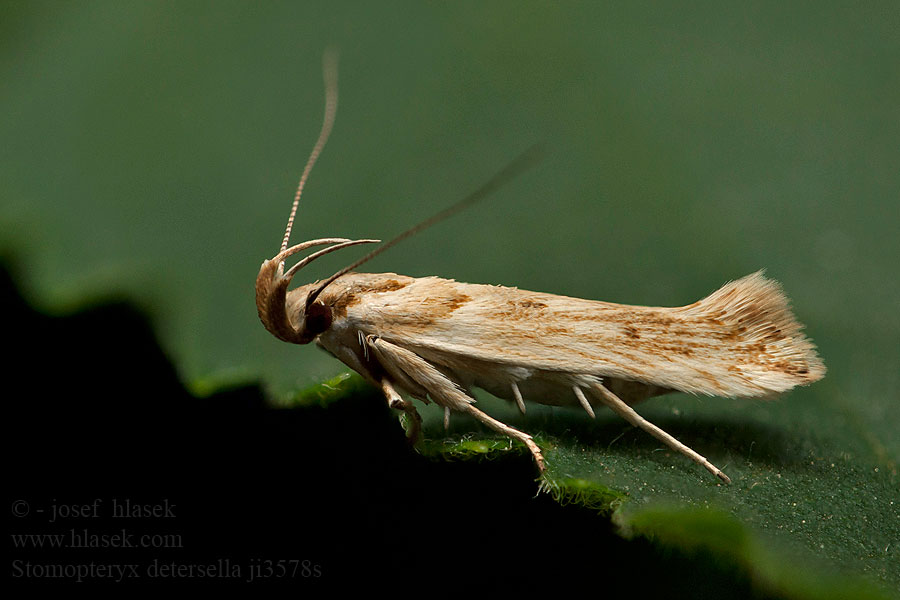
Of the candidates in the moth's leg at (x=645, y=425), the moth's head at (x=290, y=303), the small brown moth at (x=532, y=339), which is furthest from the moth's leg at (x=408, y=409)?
the moth's leg at (x=645, y=425)

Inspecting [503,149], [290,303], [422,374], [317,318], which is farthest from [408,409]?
[503,149]

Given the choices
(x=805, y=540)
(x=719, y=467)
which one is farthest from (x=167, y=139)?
(x=805, y=540)

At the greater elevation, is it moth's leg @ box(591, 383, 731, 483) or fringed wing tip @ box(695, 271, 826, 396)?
fringed wing tip @ box(695, 271, 826, 396)

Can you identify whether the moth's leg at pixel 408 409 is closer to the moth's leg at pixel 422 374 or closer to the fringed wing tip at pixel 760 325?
the moth's leg at pixel 422 374

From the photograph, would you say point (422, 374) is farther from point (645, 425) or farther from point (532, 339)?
point (645, 425)

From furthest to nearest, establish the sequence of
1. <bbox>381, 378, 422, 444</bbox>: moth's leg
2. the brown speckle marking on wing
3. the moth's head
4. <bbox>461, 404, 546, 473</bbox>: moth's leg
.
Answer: the brown speckle marking on wing, the moth's head, <bbox>381, 378, 422, 444</bbox>: moth's leg, <bbox>461, 404, 546, 473</bbox>: moth's leg

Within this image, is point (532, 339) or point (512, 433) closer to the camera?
point (512, 433)

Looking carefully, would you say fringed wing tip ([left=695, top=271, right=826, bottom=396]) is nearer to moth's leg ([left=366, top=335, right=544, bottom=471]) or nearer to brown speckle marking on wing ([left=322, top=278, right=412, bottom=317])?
moth's leg ([left=366, top=335, right=544, bottom=471])

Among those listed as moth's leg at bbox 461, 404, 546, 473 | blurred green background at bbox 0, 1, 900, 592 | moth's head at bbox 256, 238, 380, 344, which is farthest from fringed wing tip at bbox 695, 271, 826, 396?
moth's head at bbox 256, 238, 380, 344
